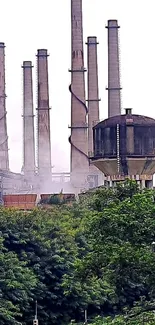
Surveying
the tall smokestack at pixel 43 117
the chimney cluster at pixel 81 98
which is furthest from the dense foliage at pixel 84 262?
the tall smokestack at pixel 43 117

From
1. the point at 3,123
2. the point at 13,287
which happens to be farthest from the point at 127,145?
the point at 3,123

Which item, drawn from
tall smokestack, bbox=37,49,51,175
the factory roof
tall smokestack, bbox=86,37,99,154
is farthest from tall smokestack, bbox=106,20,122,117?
the factory roof

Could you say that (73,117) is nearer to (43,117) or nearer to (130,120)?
(43,117)

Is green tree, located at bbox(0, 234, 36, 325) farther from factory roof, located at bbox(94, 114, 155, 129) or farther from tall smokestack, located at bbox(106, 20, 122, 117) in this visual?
tall smokestack, located at bbox(106, 20, 122, 117)

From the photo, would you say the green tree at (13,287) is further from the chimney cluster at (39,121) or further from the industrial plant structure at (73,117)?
the chimney cluster at (39,121)

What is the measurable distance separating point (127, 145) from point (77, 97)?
20.5 meters

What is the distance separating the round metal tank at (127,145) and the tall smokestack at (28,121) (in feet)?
91.8

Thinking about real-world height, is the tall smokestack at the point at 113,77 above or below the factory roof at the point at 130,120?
above

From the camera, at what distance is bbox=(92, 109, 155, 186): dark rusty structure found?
139 feet

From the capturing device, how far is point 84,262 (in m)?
16.8

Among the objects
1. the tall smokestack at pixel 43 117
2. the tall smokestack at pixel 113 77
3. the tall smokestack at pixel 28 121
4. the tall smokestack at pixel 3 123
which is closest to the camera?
the tall smokestack at pixel 113 77

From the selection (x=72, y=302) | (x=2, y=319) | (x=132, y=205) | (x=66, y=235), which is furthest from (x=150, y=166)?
(x=132, y=205)

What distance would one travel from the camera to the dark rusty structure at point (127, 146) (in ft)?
139

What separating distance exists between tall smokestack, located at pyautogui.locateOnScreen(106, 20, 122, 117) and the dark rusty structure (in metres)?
20.5
